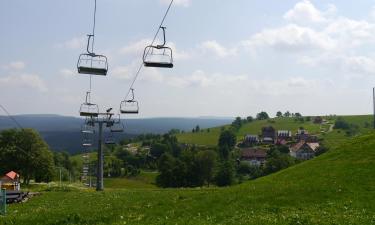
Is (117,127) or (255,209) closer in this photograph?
(255,209)

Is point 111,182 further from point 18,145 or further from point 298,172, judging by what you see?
point 298,172

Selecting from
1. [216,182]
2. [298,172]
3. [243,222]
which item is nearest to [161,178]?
[216,182]

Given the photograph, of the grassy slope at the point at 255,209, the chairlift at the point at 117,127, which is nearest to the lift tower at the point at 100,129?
the chairlift at the point at 117,127

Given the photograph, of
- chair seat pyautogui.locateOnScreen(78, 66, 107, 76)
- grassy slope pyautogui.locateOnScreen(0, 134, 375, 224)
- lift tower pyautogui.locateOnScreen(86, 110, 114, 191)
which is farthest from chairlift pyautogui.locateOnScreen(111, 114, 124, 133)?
chair seat pyautogui.locateOnScreen(78, 66, 107, 76)

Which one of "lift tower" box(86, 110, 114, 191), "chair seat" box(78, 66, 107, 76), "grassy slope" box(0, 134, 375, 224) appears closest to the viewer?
"grassy slope" box(0, 134, 375, 224)

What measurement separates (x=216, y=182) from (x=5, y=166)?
7841cm

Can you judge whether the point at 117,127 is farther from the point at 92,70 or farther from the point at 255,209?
the point at 255,209

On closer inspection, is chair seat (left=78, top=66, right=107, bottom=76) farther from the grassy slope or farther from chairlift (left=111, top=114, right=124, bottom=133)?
chairlift (left=111, top=114, right=124, bottom=133)

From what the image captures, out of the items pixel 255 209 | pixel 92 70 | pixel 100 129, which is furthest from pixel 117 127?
pixel 255 209

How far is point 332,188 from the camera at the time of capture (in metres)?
31.9

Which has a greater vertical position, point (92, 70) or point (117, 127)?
point (92, 70)

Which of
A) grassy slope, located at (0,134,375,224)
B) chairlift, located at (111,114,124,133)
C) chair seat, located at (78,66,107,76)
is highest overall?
chair seat, located at (78,66,107,76)

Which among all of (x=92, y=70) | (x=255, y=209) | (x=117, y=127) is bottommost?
(x=255, y=209)

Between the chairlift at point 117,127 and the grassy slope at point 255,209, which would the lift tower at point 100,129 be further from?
the grassy slope at point 255,209
